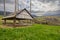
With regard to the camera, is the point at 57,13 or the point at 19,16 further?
the point at 57,13

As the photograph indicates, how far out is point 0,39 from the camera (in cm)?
1658

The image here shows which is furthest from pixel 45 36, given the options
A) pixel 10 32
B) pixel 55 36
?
pixel 10 32

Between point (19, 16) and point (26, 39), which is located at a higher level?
point (19, 16)

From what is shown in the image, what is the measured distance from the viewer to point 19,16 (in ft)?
91.4

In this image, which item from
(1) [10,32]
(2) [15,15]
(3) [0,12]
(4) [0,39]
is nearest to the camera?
(4) [0,39]

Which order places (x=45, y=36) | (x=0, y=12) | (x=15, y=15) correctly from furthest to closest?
(x=0, y=12)
(x=15, y=15)
(x=45, y=36)

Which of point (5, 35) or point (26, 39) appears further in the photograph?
point (5, 35)

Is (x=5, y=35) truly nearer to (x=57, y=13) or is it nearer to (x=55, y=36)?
(x=55, y=36)

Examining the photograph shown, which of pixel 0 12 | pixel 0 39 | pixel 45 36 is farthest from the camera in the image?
pixel 0 12

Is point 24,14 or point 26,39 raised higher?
point 24,14

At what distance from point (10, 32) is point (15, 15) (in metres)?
7.96

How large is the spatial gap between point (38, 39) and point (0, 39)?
348cm

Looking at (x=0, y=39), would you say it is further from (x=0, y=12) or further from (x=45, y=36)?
(x=0, y=12)

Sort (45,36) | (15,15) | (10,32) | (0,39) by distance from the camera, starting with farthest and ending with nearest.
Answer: (15,15) < (10,32) < (45,36) < (0,39)
